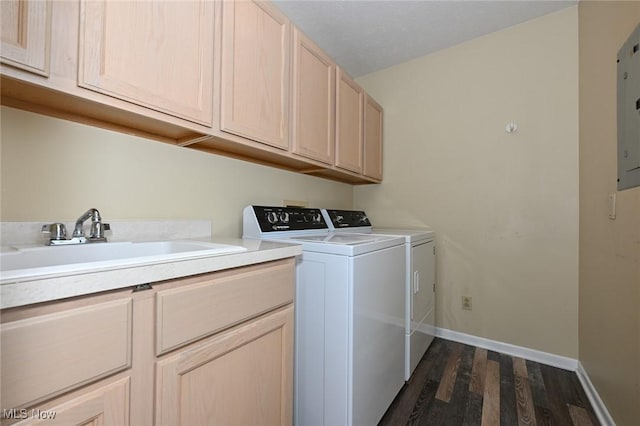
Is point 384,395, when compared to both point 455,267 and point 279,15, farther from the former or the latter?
point 279,15

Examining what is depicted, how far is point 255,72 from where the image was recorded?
1.36 meters

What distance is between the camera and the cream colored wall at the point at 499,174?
195cm

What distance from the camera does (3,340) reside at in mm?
479

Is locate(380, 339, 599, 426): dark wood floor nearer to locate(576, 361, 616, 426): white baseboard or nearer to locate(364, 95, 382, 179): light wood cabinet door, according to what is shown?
locate(576, 361, 616, 426): white baseboard

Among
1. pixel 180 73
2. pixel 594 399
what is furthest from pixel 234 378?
pixel 594 399

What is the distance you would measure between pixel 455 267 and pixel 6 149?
270 centimetres

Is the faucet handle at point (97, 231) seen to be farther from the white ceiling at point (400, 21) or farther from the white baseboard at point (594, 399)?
the white baseboard at point (594, 399)

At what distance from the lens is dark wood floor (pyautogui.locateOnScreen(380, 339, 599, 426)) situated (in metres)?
1.45

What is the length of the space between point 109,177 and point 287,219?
91 cm

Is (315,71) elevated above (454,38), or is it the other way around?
(454,38)

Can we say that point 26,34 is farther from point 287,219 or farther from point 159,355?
point 287,219

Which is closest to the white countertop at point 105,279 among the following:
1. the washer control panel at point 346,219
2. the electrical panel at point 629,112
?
the washer control panel at point 346,219

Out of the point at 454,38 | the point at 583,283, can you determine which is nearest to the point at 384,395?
the point at 583,283

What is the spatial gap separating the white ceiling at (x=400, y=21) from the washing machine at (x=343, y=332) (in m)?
1.64
